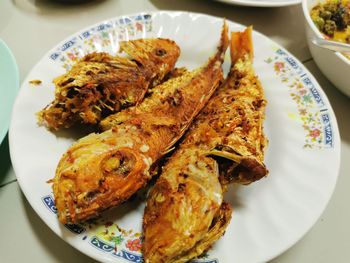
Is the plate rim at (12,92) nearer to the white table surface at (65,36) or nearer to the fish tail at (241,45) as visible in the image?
the white table surface at (65,36)

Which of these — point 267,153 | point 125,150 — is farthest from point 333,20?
point 125,150

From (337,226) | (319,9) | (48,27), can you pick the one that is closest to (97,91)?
(48,27)

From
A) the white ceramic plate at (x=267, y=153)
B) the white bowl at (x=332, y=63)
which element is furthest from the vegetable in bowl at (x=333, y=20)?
the white ceramic plate at (x=267, y=153)

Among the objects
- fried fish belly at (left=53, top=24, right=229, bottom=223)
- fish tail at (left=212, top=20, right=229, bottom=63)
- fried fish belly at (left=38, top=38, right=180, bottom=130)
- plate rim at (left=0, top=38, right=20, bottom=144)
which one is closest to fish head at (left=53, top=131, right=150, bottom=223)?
fried fish belly at (left=53, top=24, right=229, bottom=223)

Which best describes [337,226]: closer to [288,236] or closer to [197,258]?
[288,236]

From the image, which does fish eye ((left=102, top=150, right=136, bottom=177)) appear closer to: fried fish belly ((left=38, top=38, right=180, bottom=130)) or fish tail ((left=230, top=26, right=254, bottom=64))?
fried fish belly ((left=38, top=38, right=180, bottom=130))

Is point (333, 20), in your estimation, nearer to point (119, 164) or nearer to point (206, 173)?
point (206, 173)
